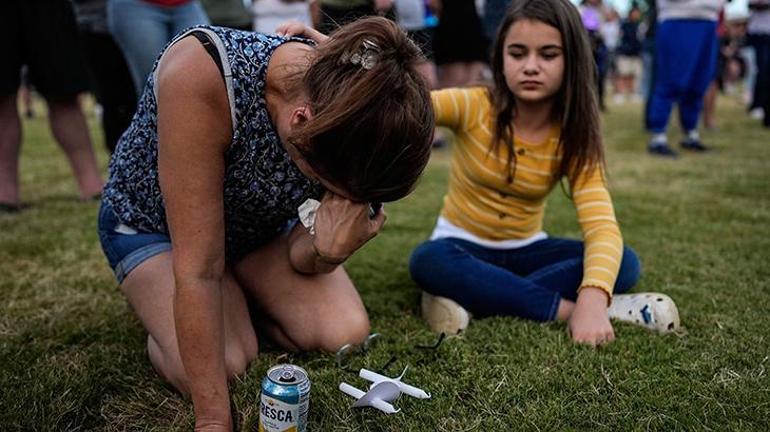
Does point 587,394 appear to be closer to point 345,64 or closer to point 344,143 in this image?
point 344,143

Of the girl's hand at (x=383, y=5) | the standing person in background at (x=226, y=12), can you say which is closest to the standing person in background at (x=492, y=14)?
the girl's hand at (x=383, y=5)

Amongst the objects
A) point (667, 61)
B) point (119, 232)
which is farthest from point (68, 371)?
point (667, 61)

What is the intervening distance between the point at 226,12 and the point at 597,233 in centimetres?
305

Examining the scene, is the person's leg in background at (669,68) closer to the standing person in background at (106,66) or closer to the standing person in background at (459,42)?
the standing person in background at (459,42)

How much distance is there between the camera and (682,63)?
5.52 metres

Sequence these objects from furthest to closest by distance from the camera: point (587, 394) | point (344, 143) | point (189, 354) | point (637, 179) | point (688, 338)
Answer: point (637, 179), point (688, 338), point (587, 394), point (189, 354), point (344, 143)

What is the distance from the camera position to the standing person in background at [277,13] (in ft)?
16.6

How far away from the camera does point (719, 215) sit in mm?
3605

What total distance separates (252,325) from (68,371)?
51 centimetres

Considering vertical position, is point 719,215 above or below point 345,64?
below

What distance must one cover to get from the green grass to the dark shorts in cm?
78

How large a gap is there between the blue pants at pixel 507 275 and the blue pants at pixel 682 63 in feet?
12.1

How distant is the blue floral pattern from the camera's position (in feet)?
5.38

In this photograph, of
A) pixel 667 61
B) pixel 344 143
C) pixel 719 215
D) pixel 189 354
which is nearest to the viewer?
pixel 344 143
